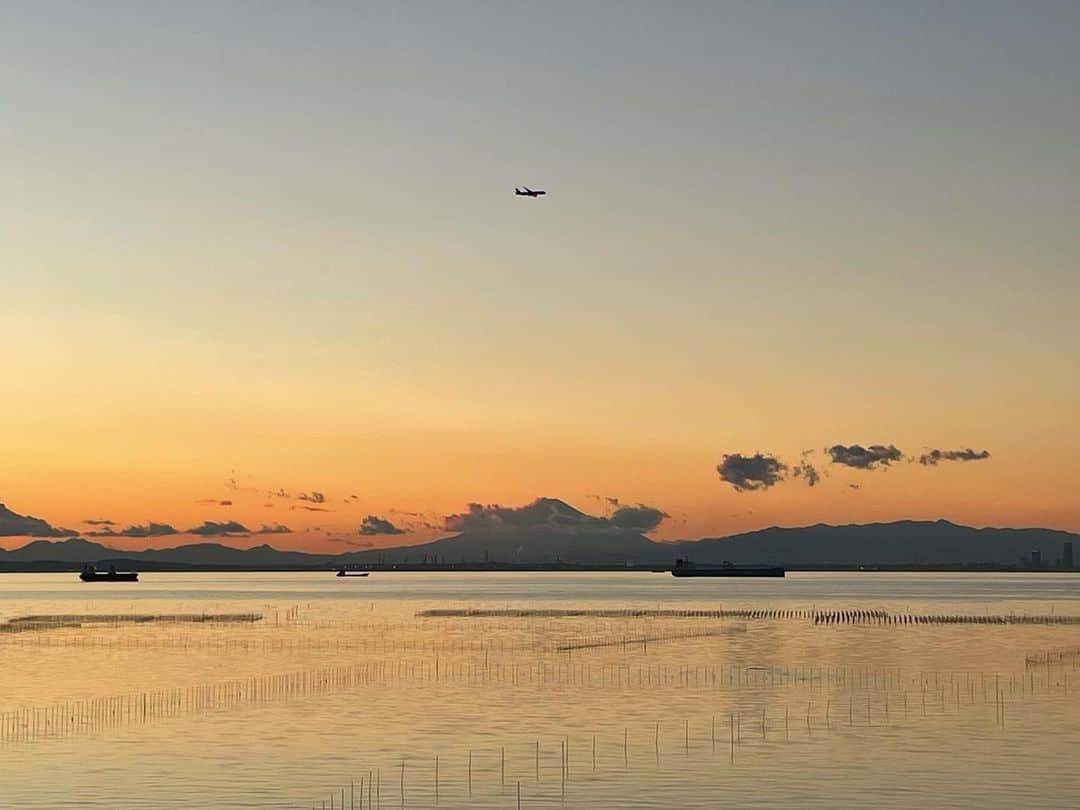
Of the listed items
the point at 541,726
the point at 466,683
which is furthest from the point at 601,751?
the point at 466,683

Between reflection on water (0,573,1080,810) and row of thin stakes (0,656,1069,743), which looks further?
row of thin stakes (0,656,1069,743)

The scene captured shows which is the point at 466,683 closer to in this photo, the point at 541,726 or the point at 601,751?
the point at 541,726

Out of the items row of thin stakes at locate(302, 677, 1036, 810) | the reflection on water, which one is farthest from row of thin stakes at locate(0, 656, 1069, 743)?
row of thin stakes at locate(302, 677, 1036, 810)

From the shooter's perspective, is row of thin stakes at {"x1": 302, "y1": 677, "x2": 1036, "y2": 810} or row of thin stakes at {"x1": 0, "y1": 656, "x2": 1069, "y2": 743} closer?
row of thin stakes at {"x1": 302, "y1": 677, "x2": 1036, "y2": 810}

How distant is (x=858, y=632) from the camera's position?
187500 mm

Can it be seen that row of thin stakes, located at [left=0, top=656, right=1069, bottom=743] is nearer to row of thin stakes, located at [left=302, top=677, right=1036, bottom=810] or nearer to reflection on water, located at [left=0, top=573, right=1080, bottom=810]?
reflection on water, located at [left=0, top=573, right=1080, bottom=810]

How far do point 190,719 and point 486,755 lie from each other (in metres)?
24.0

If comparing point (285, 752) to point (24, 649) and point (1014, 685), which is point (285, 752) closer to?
point (1014, 685)

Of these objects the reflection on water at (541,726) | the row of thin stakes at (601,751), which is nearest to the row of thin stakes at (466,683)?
the reflection on water at (541,726)

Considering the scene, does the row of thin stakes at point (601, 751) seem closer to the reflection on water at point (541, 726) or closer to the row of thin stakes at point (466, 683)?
the reflection on water at point (541, 726)

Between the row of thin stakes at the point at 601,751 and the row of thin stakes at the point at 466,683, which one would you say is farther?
the row of thin stakes at the point at 466,683

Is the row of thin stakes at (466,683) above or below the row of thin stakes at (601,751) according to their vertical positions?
above

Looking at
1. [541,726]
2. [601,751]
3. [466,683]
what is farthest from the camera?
[466,683]

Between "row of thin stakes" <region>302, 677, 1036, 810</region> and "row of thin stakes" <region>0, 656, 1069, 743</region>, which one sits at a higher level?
"row of thin stakes" <region>0, 656, 1069, 743</region>
